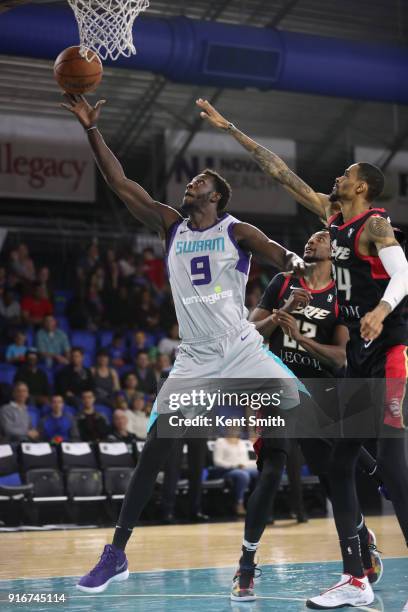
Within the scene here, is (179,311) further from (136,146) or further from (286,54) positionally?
(136,146)

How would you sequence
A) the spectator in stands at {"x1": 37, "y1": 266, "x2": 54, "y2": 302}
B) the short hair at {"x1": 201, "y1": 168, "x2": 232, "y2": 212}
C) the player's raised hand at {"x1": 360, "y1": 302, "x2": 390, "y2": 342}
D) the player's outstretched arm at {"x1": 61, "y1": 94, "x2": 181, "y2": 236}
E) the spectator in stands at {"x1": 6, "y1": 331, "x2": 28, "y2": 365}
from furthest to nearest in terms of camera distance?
the spectator in stands at {"x1": 37, "y1": 266, "x2": 54, "y2": 302}, the spectator in stands at {"x1": 6, "y1": 331, "x2": 28, "y2": 365}, the short hair at {"x1": 201, "y1": 168, "x2": 232, "y2": 212}, the player's outstretched arm at {"x1": 61, "y1": 94, "x2": 181, "y2": 236}, the player's raised hand at {"x1": 360, "y1": 302, "x2": 390, "y2": 342}

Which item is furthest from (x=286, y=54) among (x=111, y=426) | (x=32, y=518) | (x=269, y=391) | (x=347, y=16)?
(x=269, y=391)

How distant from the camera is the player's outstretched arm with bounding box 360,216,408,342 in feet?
15.5

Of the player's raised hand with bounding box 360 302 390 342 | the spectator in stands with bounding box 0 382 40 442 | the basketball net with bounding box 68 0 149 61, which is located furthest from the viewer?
the spectator in stands with bounding box 0 382 40 442

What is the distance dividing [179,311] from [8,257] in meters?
12.5

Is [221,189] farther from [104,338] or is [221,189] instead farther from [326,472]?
[104,338]

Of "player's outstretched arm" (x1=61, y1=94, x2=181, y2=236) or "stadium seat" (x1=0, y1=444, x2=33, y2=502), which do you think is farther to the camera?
"stadium seat" (x1=0, y1=444, x2=33, y2=502)

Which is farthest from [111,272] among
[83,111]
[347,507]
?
[347,507]

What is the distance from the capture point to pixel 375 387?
17.1 ft

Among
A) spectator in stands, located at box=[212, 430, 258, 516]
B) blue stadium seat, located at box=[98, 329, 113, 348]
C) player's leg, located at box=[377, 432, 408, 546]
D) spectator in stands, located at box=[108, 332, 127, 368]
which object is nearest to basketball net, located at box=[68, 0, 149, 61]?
player's leg, located at box=[377, 432, 408, 546]

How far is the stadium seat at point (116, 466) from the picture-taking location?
39.3ft

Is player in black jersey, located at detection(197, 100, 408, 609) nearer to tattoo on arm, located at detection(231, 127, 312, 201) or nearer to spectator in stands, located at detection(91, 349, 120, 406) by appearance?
tattoo on arm, located at detection(231, 127, 312, 201)

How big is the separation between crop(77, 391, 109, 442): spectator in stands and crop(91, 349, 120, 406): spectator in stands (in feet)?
2.93

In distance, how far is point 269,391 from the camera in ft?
18.0
